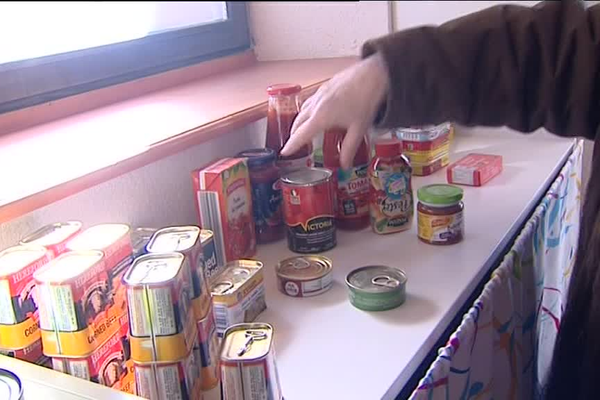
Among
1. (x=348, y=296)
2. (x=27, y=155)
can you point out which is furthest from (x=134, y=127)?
(x=348, y=296)

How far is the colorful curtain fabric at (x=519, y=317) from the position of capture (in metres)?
0.83

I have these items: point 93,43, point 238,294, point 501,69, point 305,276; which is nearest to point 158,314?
point 238,294

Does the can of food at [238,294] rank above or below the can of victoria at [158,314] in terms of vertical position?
below

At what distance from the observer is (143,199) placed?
1.03 meters

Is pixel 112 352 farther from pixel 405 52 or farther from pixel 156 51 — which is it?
pixel 156 51

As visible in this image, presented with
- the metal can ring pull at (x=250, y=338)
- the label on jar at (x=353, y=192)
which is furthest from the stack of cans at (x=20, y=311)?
the label on jar at (x=353, y=192)

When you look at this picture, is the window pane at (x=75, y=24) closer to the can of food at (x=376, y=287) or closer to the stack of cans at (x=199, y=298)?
the stack of cans at (x=199, y=298)

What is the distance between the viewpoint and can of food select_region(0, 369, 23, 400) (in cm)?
55

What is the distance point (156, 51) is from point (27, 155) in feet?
1.48

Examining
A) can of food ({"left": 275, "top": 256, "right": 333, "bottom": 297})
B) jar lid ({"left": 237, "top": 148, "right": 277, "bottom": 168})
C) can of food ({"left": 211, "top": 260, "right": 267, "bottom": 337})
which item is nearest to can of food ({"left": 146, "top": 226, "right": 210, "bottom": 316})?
can of food ({"left": 211, "top": 260, "right": 267, "bottom": 337})

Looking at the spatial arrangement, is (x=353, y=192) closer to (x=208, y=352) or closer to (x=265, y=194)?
(x=265, y=194)

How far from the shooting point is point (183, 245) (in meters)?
0.73

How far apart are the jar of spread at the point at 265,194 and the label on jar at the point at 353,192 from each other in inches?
4.0

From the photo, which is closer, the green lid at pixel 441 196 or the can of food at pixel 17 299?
the can of food at pixel 17 299
